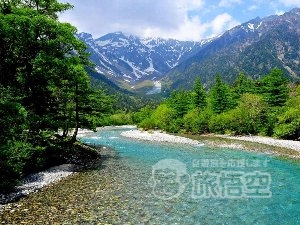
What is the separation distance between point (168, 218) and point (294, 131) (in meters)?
A: 50.8

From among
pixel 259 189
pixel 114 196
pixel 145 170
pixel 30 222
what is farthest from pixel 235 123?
pixel 30 222

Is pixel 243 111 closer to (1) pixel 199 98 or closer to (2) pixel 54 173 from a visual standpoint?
(1) pixel 199 98

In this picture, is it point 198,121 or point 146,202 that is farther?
point 198,121

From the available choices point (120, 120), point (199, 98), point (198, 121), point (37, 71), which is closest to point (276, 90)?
point (198, 121)

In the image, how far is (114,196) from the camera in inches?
930

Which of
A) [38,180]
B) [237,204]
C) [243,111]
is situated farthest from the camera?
[243,111]

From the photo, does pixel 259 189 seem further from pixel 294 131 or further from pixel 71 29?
pixel 294 131

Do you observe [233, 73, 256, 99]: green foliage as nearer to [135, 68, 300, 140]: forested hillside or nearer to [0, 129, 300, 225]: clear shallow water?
[135, 68, 300, 140]: forested hillside

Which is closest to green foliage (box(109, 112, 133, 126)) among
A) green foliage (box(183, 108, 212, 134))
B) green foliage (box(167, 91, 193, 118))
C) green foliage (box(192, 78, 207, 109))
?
green foliage (box(167, 91, 193, 118))

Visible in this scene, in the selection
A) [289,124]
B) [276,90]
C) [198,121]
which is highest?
[276,90]

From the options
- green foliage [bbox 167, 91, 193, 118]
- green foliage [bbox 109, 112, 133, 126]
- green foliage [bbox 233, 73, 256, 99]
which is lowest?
green foliage [bbox 109, 112, 133, 126]

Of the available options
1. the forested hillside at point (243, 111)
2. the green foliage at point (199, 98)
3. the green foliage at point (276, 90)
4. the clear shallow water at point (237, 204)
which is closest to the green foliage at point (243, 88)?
the forested hillside at point (243, 111)

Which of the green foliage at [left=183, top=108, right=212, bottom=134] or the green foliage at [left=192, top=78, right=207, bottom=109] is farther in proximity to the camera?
the green foliage at [left=192, top=78, right=207, bottom=109]
